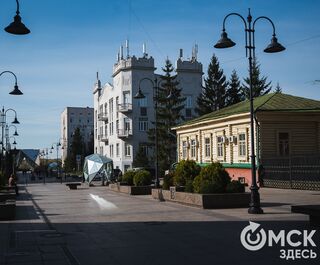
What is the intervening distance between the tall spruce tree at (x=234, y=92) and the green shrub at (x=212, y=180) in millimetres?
54122

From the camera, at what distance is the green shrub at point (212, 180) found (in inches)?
755

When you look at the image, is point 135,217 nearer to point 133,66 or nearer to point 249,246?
point 249,246

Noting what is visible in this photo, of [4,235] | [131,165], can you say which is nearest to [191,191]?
[4,235]

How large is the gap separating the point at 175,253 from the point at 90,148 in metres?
→ 110

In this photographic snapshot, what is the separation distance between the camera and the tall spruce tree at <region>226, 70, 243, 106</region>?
→ 73375 mm

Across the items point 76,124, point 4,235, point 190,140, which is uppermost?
point 76,124

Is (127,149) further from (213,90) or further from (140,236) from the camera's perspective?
(140,236)

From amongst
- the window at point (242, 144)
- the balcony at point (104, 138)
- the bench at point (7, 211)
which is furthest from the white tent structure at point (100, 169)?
the balcony at point (104, 138)

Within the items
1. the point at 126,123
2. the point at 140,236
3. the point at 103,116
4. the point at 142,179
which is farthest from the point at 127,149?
the point at 140,236

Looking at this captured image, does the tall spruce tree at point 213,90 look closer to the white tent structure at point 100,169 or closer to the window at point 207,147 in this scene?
the white tent structure at point 100,169

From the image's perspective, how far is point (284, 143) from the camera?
106 ft

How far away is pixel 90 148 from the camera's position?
388 ft

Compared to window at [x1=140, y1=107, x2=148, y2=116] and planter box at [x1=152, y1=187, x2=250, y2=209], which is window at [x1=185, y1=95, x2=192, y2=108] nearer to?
window at [x1=140, y1=107, x2=148, y2=116]

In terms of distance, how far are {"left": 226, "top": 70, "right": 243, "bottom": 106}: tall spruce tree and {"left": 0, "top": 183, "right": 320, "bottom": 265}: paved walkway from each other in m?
55.4
